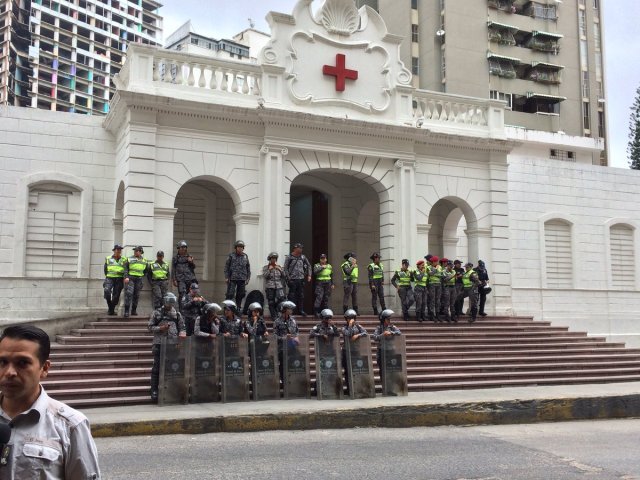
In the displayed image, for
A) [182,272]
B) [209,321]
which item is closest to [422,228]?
[182,272]

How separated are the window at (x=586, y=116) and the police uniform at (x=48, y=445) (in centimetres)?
4702

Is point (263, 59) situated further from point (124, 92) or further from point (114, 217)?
point (114, 217)

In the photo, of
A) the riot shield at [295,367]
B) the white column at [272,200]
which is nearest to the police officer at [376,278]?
the white column at [272,200]

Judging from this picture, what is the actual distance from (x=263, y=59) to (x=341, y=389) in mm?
8967

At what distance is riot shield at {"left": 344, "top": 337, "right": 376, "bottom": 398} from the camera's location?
11.0 metres

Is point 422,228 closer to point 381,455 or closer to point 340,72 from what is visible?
point 340,72

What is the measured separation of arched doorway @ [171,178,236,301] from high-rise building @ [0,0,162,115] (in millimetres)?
57139

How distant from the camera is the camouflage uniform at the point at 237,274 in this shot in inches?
569

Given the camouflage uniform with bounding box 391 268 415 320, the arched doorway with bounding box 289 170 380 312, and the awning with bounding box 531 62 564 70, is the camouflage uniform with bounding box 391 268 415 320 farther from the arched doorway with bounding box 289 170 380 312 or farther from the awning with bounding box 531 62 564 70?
the awning with bounding box 531 62 564 70

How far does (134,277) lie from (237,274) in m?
2.18

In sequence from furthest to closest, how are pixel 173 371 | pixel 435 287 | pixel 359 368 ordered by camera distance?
pixel 435 287 < pixel 359 368 < pixel 173 371

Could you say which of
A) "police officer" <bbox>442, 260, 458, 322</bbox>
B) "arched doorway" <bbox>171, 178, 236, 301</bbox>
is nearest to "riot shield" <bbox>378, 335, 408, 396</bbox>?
"police officer" <bbox>442, 260, 458, 322</bbox>

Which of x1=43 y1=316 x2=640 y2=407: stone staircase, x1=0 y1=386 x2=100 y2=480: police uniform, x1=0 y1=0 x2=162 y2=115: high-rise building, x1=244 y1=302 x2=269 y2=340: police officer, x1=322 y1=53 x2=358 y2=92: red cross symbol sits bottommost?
x1=43 y1=316 x2=640 y2=407: stone staircase

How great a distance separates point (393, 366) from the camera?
1141 cm
